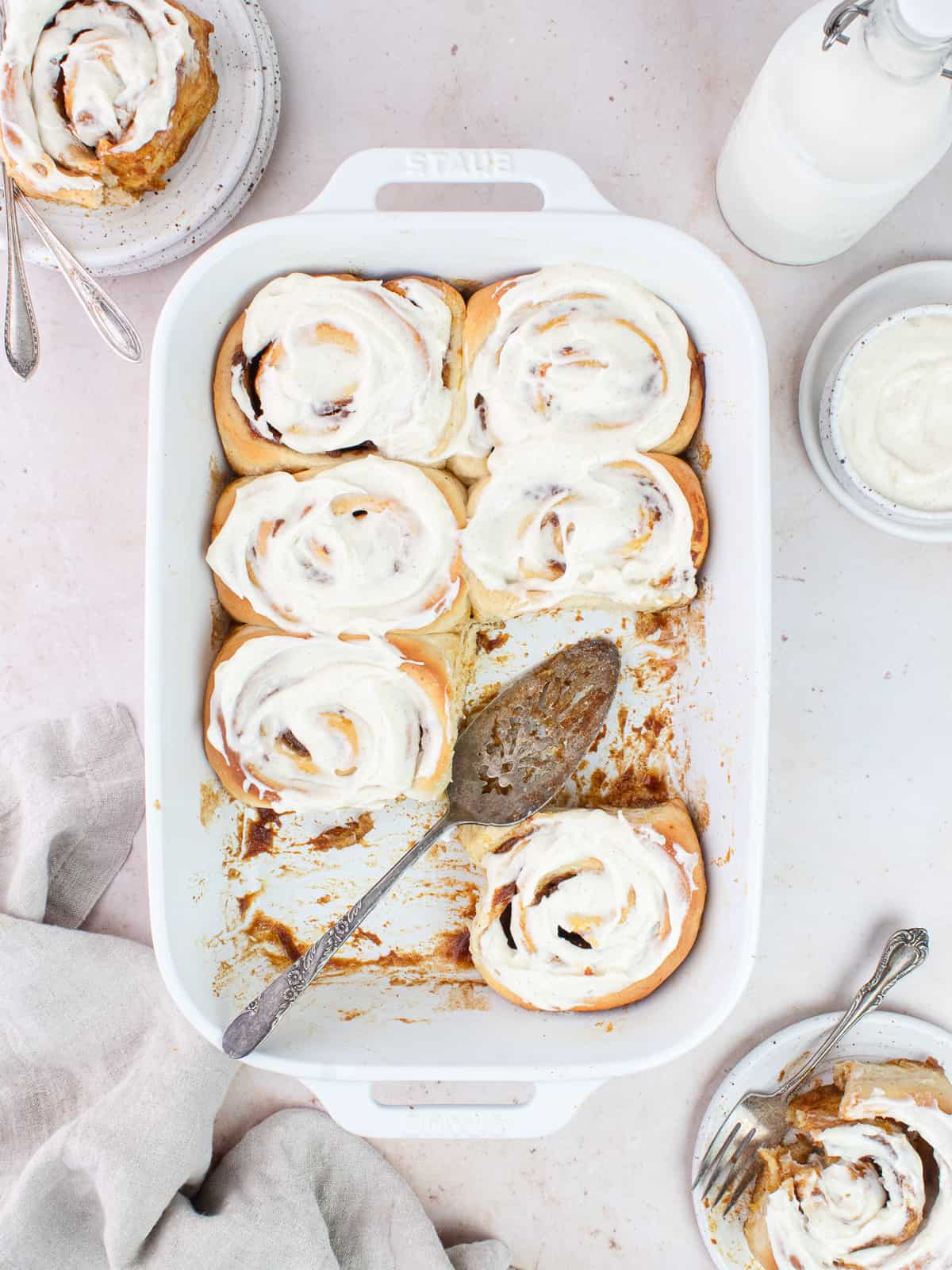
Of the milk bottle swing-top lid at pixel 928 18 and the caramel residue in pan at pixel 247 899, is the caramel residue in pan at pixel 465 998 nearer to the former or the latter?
the caramel residue in pan at pixel 247 899

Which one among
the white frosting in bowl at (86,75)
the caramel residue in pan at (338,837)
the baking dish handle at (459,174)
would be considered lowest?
the caramel residue in pan at (338,837)

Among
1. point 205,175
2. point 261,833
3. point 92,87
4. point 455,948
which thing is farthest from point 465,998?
point 92,87

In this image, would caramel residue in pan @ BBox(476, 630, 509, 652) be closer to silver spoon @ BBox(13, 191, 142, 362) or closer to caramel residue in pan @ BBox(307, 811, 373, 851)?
caramel residue in pan @ BBox(307, 811, 373, 851)

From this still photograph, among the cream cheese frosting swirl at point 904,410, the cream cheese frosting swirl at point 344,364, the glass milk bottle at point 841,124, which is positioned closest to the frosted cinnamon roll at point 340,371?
the cream cheese frosting swirl at point 344,364

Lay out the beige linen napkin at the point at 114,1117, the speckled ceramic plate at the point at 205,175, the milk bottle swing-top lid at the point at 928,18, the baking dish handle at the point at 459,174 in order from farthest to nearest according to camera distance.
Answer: the beige linen napkin at the point at 114,1117 < the speckled ceramic plate at the point at 205,175 < the baking dish handle at the point at 459,174 < the milk bottle swing-top lid at the point at 928,18

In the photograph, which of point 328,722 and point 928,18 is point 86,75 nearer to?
point 328,722

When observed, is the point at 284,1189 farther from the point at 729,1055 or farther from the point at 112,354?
the point at 112,354
